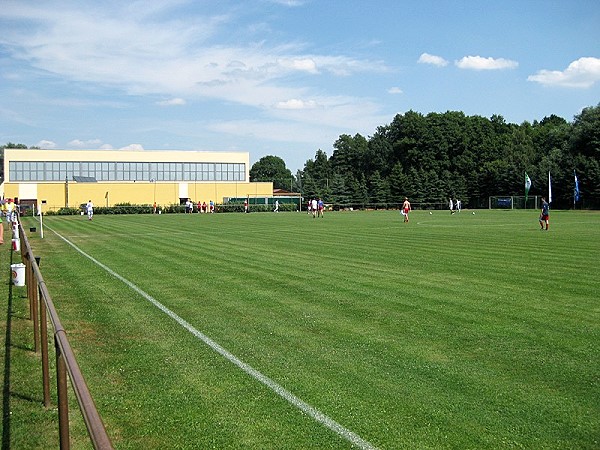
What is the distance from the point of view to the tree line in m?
90.4

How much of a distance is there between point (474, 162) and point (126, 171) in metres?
62.9

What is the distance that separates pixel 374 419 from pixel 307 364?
1886 millimetres

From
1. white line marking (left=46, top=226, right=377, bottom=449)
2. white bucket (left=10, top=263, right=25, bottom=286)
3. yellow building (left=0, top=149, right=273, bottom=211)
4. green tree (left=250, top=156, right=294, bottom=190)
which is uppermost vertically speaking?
green tree (left=250, top=156, right=294, bottom=190)

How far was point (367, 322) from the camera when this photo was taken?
9703 mm

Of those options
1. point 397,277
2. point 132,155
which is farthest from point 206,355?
point 132,155

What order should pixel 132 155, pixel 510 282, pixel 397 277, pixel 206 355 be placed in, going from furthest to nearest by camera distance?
pixel 132 155, pixel 397 277, pixel 510 282, pixel 206 355

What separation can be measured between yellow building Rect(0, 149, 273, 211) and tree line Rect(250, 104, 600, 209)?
14.7m

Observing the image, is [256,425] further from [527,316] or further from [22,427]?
[527,316]

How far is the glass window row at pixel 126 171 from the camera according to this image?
341 ft

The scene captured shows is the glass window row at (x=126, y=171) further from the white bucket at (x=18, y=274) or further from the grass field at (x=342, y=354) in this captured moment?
the grass field at (x=342, y=354)

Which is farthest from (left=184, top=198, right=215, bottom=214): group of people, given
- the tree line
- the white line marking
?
the white line marking

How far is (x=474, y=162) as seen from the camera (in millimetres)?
117000

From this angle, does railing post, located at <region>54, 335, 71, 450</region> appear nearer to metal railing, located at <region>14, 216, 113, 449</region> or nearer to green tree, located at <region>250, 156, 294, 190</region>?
Answer: metal railing, located at <region>14, 216, 113, 449</region>

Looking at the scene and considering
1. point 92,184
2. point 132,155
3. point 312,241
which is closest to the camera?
point 312,241
